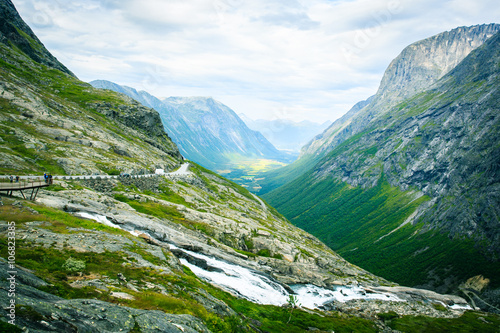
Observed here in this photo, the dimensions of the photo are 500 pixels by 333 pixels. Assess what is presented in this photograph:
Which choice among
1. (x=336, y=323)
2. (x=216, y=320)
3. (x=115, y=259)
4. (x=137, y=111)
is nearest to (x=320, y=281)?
(x=336, y=323)

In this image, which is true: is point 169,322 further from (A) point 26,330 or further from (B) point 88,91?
(B) point 88,91

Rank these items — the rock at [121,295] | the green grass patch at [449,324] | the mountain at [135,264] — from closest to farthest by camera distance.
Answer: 1. the mountain at [135,264]
2. the rock at [121,295]
3. the green grass patch at [449,324]

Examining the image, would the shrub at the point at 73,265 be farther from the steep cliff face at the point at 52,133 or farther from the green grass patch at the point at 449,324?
the green grass patch at the point at 449,324

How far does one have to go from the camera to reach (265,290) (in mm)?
63469

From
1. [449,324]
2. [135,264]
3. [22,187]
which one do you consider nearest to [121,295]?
[135,264]

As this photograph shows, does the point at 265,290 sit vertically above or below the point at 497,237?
below

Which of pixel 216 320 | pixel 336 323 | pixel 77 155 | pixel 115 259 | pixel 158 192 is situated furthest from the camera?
pixel 158 192

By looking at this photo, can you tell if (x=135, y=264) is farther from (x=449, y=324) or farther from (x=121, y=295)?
(x=449, y=324)

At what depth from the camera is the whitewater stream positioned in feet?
176

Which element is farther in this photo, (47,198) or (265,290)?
(265,290)

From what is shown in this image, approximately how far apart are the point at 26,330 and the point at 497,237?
27135 cm

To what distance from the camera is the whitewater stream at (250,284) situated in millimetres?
53688

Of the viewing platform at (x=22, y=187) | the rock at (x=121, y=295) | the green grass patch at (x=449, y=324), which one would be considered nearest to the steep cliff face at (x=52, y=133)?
the viewing platform at (x=22, y=187)

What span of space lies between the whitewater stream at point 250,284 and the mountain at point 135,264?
1.23ft
